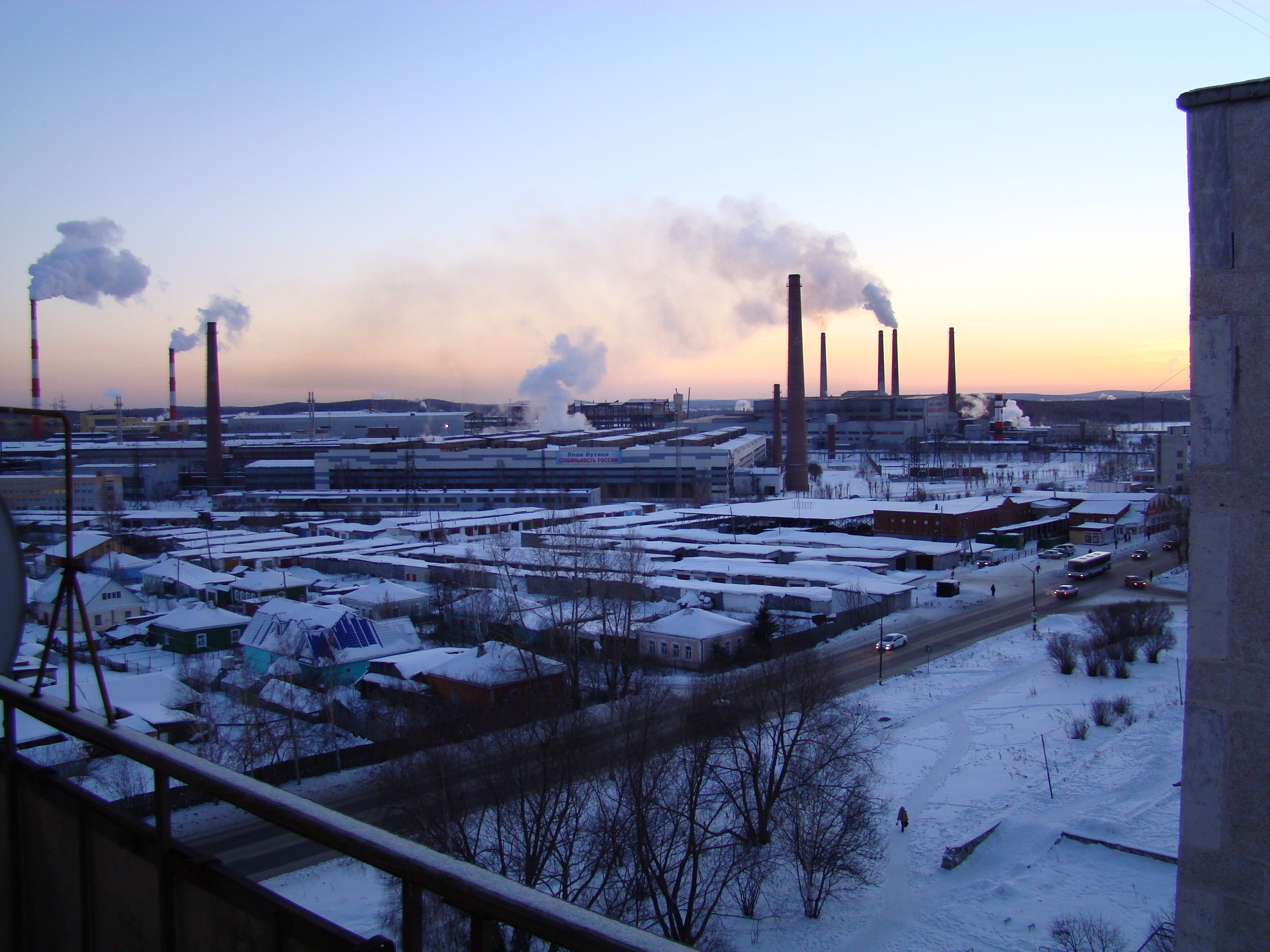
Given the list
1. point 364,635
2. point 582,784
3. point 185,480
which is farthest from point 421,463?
point 582,784

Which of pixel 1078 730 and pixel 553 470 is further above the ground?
pixel 553 470

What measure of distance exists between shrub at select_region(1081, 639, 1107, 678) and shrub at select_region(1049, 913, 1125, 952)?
524 cm

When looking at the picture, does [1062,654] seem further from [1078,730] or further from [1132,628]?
[1078,730]

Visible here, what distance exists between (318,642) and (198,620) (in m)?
3.34

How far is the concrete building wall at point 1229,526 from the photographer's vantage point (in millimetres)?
1158

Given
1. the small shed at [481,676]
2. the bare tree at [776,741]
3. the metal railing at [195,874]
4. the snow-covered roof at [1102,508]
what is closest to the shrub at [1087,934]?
the bare tree at [776,741]

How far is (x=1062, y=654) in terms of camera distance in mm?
9930

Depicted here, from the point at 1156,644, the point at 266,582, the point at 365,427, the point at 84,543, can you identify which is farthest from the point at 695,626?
the point at 365,427

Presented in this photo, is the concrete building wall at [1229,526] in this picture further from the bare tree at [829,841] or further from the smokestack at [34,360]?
the smokestack at [34,360]

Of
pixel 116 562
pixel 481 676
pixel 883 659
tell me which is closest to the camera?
pixel 481 676

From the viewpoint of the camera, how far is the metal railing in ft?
2.04

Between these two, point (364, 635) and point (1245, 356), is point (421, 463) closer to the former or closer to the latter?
point (364, 635)

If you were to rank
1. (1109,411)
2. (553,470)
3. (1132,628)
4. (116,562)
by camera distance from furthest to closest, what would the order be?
(1109,411), (553,470), (116,562), (1132,628)

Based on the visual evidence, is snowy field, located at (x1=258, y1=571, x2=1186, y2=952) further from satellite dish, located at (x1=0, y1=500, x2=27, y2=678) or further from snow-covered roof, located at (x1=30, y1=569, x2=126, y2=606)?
snow-covered roof, located at (x1=30, y1=569, x2=126, y2=606)
